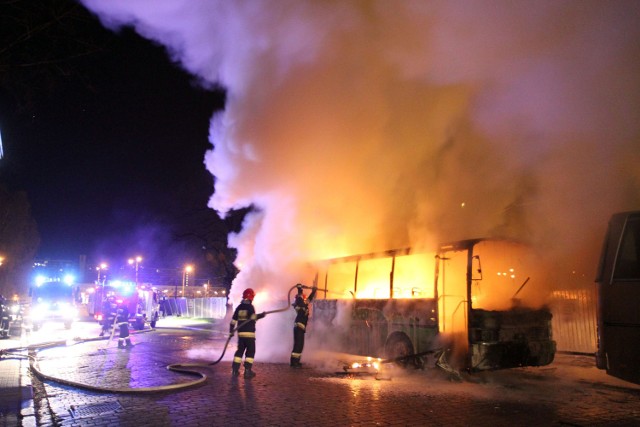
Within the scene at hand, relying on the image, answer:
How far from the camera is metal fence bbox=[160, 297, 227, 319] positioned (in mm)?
31453

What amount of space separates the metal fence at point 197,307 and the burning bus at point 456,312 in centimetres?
2085

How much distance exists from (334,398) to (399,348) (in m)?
3.04

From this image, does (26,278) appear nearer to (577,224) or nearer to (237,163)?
(237,163)

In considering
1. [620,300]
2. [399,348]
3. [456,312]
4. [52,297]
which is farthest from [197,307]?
[620,300]

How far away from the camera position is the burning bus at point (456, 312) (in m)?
8.15

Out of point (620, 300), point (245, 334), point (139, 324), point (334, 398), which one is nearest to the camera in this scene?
point (620, 300)

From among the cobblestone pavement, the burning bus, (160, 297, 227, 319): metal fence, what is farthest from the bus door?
(160, 297, 227, 319): metal fence

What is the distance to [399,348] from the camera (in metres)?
9.45

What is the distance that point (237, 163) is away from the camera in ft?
51.2

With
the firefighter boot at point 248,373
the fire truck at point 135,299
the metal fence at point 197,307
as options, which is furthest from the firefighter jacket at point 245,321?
the metal fence at point 197,307

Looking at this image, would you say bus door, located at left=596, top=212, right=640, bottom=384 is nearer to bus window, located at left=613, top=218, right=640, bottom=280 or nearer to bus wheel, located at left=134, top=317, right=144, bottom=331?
bus window, located at left=613, top=218, right=640, bottom=280

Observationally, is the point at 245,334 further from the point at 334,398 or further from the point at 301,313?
the point at 334,398

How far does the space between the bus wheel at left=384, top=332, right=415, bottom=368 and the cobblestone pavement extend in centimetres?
28

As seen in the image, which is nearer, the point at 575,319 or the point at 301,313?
the point at 301,313
